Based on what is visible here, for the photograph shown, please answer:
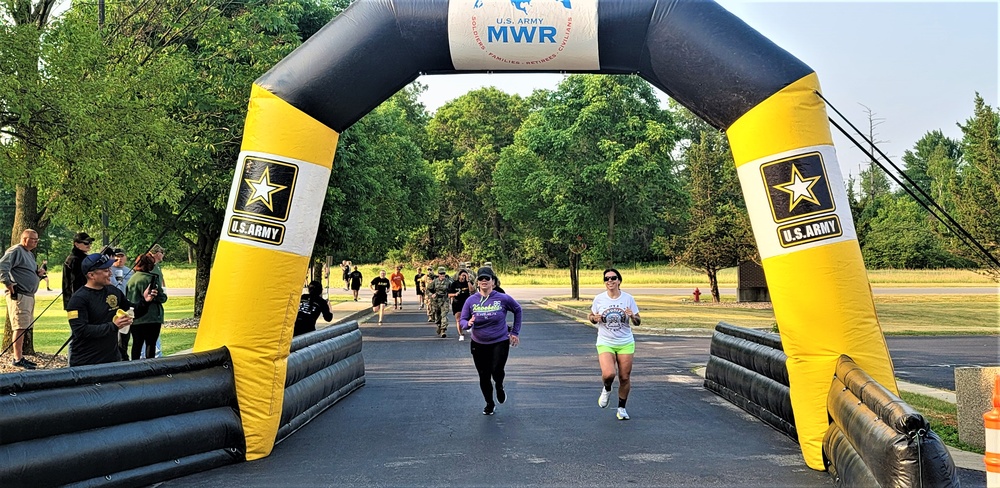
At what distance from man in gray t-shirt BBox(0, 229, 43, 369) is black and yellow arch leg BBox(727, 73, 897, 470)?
9.48 m

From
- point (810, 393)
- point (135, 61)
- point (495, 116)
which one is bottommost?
point (810, 393)

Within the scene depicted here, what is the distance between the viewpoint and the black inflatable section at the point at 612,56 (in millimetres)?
8508

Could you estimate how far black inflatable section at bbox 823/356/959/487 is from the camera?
5.09 meters

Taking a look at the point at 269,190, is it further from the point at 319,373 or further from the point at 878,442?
the point at 878,442

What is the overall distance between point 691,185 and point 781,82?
3309cm

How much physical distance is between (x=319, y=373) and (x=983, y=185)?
2405 centimetres

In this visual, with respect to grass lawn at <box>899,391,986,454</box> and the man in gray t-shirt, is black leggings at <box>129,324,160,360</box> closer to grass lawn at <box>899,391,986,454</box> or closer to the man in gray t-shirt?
the man in gray t-shirt

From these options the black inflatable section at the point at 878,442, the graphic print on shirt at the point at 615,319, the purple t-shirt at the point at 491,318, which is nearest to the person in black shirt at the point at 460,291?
the purple t-shirt at the point at 491,318

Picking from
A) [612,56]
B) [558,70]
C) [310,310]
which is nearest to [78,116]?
[310,310]

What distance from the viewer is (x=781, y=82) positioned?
838cm

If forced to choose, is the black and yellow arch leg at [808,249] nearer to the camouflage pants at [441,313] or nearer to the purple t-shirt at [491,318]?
the purple t-shirt at [491,318]

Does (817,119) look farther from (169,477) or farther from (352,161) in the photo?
(352,161)

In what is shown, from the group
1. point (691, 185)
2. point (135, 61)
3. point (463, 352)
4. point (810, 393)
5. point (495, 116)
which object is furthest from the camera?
point (495, 116)

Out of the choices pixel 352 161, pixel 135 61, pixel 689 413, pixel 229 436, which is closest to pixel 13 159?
pixel 135 61
